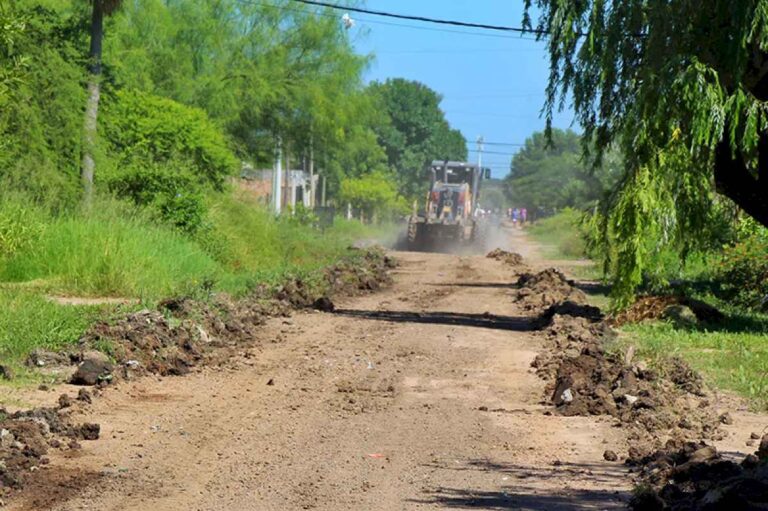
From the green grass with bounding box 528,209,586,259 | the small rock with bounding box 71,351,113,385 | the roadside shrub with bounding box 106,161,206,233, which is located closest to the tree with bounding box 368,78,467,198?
the green grass with bounding box 528,209,586,259

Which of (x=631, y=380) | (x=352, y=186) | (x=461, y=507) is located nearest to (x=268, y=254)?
(x=631, y=380)

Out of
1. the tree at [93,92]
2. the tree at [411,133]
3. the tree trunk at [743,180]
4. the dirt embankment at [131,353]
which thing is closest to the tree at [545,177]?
the tree at [411,133]

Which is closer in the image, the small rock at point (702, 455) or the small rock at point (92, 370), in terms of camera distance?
the small rock at point (702, 455)

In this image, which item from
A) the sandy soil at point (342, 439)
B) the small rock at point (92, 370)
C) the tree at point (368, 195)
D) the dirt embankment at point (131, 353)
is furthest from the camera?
the tree at point (368, 195)

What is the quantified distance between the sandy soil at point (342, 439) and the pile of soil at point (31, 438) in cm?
14

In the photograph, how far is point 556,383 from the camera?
1447 cm

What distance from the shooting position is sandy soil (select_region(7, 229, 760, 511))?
9.09m

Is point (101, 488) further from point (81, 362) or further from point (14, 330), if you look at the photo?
point (14, 330)

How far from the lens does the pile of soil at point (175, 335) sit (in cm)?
1455

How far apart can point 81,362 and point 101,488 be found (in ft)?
17.0

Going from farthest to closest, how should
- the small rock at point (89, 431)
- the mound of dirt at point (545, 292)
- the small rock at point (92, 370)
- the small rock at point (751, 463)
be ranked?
1. the mound of dirt at point (545, 292)
2. the small rock at point (92, 370)
3. the small rock at point (89, 431)
4. the small rock at point (751, 463)

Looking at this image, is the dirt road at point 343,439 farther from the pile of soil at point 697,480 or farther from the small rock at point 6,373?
the small rock at point 6,373

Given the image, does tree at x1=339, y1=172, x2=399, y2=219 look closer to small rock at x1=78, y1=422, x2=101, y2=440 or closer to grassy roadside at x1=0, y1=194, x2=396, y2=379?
grassy roadside at x1=0, y1=194, x2=396, y2=379

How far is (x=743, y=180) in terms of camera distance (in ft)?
55.0
